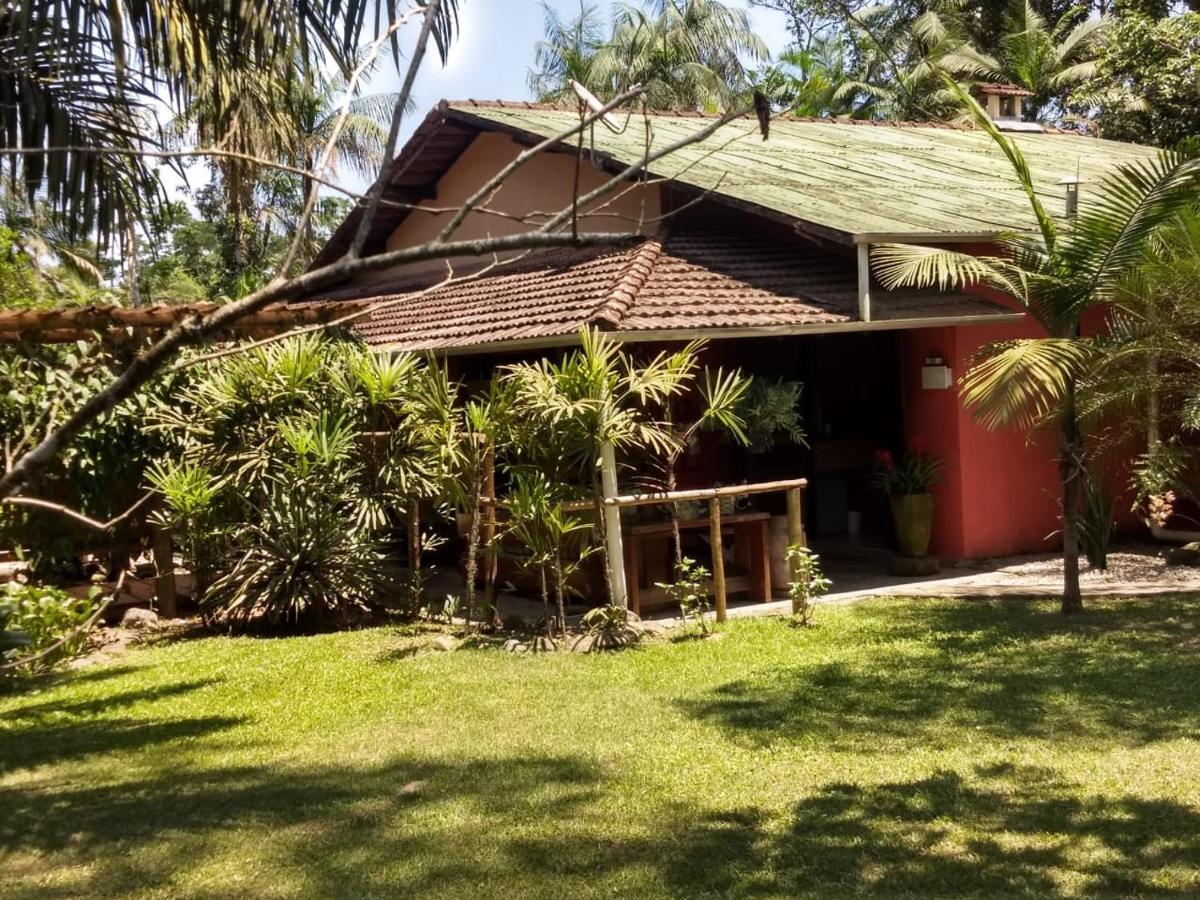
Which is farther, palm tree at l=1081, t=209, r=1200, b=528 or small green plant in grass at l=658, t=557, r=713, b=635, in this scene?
palm tree at l=1081, t=209, r=1200, b=528

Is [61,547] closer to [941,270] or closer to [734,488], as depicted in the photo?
[734,488]

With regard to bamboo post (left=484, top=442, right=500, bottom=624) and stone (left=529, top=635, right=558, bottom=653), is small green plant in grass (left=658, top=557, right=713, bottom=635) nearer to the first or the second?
stone (left=529, top=635, right=558, bottom=653)

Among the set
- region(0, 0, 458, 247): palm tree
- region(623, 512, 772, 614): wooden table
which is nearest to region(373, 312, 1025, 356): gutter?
region(623, 512, 772, 614): wooden table

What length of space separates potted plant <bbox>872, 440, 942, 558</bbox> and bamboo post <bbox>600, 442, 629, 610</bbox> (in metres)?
3.17

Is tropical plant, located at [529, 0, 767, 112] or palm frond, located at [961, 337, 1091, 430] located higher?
tropical plant, located at [529, 0, 767, 112]

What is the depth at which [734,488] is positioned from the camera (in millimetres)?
10000

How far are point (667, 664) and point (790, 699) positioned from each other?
1.30 meters

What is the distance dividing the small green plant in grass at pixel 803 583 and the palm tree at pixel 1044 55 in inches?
834

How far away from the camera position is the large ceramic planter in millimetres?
11633

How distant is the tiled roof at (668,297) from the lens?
10469 millimetres

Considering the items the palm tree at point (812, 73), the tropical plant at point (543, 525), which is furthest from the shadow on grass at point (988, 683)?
the palm tree at point (812, 73)

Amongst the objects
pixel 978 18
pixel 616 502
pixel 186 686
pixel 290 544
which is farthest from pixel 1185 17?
pixel 186 686

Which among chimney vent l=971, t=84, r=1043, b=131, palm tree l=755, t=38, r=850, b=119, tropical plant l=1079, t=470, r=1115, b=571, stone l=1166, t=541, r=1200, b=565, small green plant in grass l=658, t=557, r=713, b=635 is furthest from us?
palm tree l=755, t=38, r=850, b=119

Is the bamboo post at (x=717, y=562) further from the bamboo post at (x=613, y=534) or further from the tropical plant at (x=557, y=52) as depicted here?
the tropical plant at (x=557, y=52)
